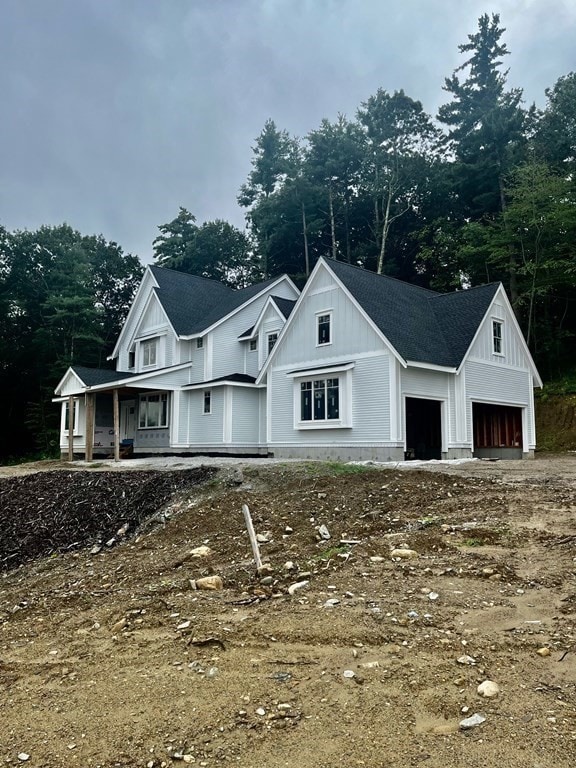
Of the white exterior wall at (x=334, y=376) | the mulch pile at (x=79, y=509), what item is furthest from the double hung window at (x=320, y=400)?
the mulch pile at (x=79, y=509)

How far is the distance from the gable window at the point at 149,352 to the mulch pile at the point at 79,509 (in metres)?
15.8

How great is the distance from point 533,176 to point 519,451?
1513 cm

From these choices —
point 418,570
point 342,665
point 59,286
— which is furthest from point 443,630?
point 59,286

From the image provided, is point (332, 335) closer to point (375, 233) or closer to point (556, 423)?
point (556, 423)

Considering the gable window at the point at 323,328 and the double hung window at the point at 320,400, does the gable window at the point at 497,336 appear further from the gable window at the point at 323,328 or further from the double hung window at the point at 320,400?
the double hung window at the point at 320,400

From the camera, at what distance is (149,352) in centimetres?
2930

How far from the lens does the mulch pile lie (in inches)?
366

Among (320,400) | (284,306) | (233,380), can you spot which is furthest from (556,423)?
(233,380)

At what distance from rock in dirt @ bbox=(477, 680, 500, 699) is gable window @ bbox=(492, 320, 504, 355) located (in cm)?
1869

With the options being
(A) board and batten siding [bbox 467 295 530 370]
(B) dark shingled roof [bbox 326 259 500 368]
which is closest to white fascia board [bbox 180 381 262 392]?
(B) dark shingled roof [bbox 326 259 500 368]

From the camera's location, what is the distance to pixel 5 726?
3.73 m

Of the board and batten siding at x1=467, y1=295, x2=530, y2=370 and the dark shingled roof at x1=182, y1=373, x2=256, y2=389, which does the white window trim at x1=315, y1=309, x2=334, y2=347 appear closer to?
the dark shingled roof at x1=182, y1=373, x2=256, y2=389

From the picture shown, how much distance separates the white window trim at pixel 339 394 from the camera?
1886 centimetres

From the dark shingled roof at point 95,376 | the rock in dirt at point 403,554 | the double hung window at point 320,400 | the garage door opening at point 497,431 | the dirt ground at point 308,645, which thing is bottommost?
the dirt ground at point 308,645
